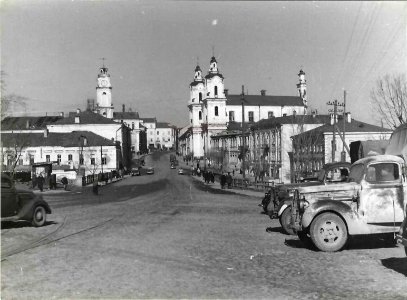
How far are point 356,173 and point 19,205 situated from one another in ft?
28.6

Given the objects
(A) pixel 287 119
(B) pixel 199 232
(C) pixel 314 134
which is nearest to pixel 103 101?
(A) pixel 287 119

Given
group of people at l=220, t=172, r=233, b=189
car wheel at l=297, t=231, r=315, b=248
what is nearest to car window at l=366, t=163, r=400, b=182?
car wheel at l=297, t=231, r=315, b=248

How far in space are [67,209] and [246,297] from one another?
44.3 ft

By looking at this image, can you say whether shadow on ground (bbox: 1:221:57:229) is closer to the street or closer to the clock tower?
the street

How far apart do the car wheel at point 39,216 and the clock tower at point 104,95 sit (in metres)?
98.7

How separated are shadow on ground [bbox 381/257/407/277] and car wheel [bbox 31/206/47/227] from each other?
9128mm

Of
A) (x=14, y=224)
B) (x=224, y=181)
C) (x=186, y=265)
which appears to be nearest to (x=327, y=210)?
(x=186, y=265)

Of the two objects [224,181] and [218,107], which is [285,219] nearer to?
[224,181]

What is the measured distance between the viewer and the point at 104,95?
114 m

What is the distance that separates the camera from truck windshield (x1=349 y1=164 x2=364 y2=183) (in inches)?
409

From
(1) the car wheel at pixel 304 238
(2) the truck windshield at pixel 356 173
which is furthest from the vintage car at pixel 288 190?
(2) the truck windshield at pixel 356 173

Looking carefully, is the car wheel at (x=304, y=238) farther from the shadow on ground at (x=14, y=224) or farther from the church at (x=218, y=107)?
the church at (x=218, y=107)

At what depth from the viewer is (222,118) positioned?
117 meters

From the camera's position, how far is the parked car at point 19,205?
12508mm
